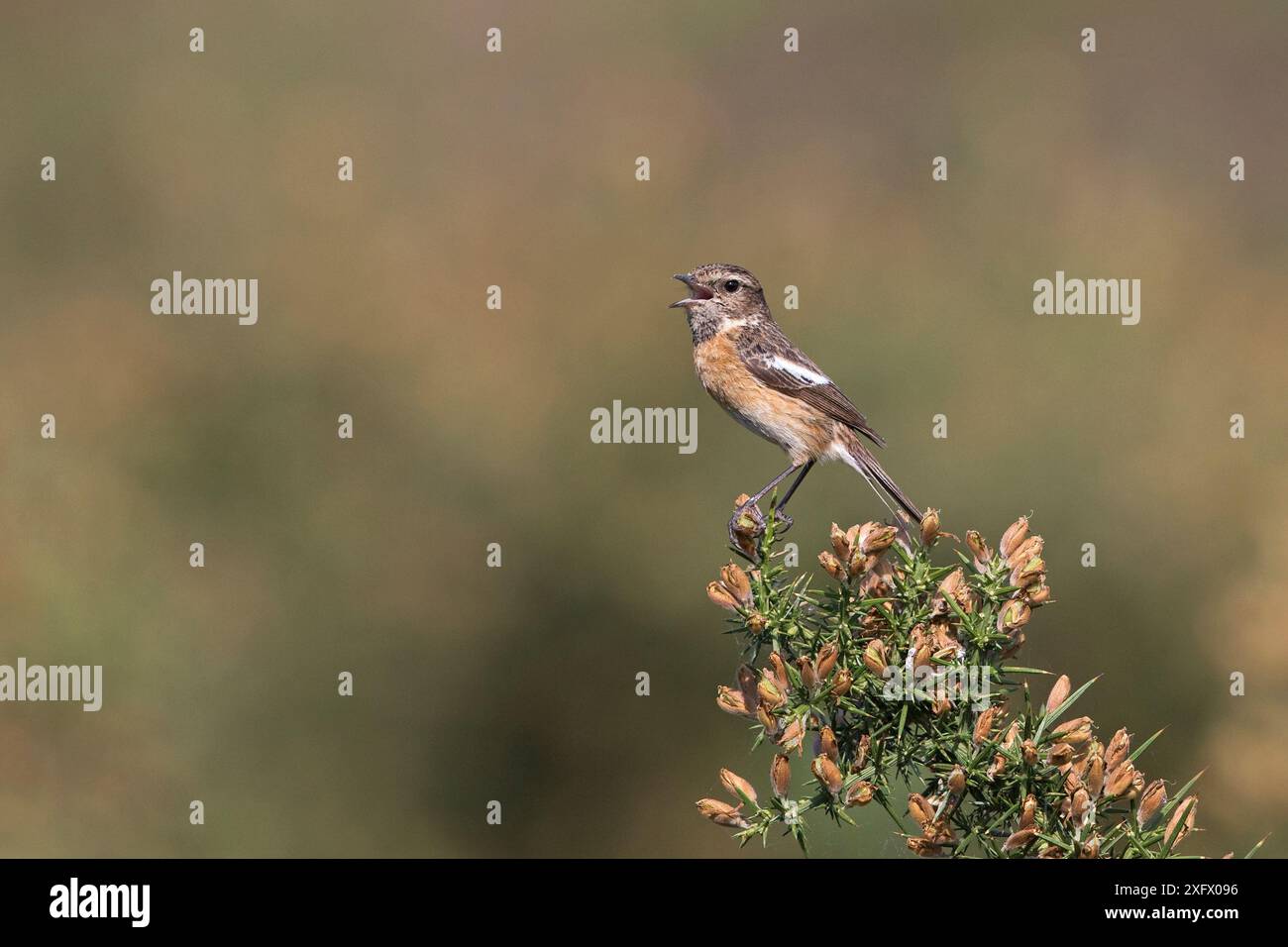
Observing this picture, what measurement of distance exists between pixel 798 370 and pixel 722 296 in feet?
1.73

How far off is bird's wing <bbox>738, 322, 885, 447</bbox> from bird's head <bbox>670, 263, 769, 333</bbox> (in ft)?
0.41

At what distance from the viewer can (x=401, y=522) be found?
404 inches

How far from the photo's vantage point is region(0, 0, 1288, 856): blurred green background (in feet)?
30.2

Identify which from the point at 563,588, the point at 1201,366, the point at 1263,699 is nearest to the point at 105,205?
the point at 563,588

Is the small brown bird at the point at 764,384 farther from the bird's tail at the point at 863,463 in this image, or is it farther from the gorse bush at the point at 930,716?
the gorse bush at the point at 930,716

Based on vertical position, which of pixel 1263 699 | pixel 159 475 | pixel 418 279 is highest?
pixel 418 279

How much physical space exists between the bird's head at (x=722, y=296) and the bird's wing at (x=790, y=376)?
0.12 m

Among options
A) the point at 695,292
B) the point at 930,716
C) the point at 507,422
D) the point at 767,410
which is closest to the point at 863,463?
the point at 767,410

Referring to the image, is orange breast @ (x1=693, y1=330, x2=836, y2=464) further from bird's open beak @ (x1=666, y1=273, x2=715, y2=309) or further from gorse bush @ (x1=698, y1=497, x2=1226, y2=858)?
gorse bush @ (x1=698, y1=497, x2=1226, y2=858)

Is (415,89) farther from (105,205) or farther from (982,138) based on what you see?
(982,138)

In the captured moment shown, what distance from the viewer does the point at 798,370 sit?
23.7 ft

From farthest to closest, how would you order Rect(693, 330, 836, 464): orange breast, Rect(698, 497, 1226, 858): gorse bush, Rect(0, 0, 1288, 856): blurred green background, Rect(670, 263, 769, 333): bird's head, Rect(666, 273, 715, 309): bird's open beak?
Rect(0, 0, 1288, 856): blurred green background → Rect(670, 263, 769, 333): bird's head → Rect(693, 330, 836, 464): orange breast → Rect(666, 273, 715, 309): bird's open beak → Rect(698, 497, 1226, 858): gorse bush

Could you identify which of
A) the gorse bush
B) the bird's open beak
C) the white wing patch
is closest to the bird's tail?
the white wing patch

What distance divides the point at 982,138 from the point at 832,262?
249 cm
